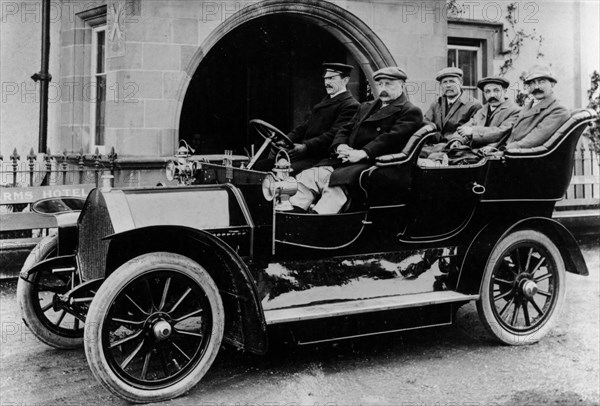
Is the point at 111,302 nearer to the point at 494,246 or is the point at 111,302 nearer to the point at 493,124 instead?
the point at 494,246

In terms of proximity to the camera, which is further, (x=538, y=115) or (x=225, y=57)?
(x=225, y=57)

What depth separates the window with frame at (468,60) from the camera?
11.2m

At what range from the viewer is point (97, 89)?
9188 millimetres

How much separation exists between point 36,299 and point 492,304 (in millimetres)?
3253

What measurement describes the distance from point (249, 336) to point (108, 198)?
3.80 feet

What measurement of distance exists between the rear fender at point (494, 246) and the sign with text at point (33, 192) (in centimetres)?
403

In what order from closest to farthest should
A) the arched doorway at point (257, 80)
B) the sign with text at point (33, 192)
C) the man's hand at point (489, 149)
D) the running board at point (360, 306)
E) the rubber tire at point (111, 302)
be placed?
the rubber tire at point (111, 302) → the running board at point (360, 306) → the man's hand at point (489, 149) → the sign with text at point (33, 192) → the arched doorway at point (257, 80)

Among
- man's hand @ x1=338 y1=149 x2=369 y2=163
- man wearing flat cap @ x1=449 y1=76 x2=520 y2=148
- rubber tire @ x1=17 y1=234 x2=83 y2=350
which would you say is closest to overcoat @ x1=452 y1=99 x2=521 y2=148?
man wearing flat cap @ x1=449 y1=76 x2=520 y2=148

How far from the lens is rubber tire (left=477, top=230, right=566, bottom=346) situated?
206 inches

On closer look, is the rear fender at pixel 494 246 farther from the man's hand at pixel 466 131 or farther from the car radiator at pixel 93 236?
the car radiator at pixel 93 236

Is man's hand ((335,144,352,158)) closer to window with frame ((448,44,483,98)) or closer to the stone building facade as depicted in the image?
the stone building facade

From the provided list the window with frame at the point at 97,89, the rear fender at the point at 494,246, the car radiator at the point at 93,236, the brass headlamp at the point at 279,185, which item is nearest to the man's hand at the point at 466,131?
the rear fender at the point at 494,246

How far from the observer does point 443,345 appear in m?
5.38

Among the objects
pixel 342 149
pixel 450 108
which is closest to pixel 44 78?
pixel 450 108
